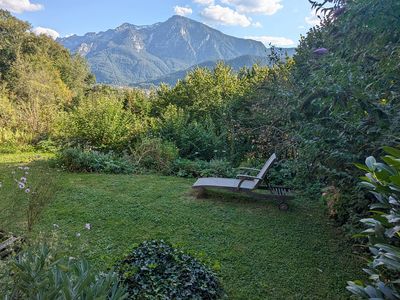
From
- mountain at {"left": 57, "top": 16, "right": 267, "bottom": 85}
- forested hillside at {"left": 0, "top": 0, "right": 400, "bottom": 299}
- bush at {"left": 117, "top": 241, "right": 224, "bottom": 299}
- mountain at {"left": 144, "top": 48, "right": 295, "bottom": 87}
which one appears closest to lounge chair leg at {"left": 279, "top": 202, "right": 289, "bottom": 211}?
forested hillside at {"left": 0, "top": 0, "right": 400, "bottom": 299}

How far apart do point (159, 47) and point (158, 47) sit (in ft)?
2.25

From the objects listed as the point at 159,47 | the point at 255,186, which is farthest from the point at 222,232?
the point at 159,47

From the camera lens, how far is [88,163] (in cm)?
646

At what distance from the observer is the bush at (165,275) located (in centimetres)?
212

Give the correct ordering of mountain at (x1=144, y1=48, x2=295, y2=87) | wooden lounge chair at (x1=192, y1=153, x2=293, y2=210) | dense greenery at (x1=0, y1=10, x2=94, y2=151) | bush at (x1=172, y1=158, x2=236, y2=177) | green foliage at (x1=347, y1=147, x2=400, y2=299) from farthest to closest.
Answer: mountain at (x1=144, y1=48, x2=295, y2=87) < dense greenery at (x1=0, y1=10, x2=94, y2=151) < bush at (x1=172, y1=158, x2=236, y2=177) < wooden lounge chair at (x1=192, y1=153, x2=293, y2=210) < green foliage at (x1=347, y1=147, x2=400, y2=299)

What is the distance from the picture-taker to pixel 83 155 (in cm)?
645

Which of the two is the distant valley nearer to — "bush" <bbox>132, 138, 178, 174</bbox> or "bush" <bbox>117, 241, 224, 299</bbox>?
"bush" <bbox>132, 138, 178, 174</bbox>

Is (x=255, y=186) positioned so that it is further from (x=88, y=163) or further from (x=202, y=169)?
(x=88, y=163)

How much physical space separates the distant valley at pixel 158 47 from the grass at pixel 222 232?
121 meters

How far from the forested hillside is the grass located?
0.42 metres

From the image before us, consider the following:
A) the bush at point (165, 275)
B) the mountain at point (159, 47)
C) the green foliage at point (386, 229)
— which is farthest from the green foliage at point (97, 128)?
the mountain at point (159, 47)

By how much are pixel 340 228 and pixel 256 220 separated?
1.05 metres

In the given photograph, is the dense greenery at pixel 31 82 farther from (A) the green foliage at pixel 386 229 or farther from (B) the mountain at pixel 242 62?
(A) the green foliage at pixel 386 229

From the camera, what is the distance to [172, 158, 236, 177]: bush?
622 cm
